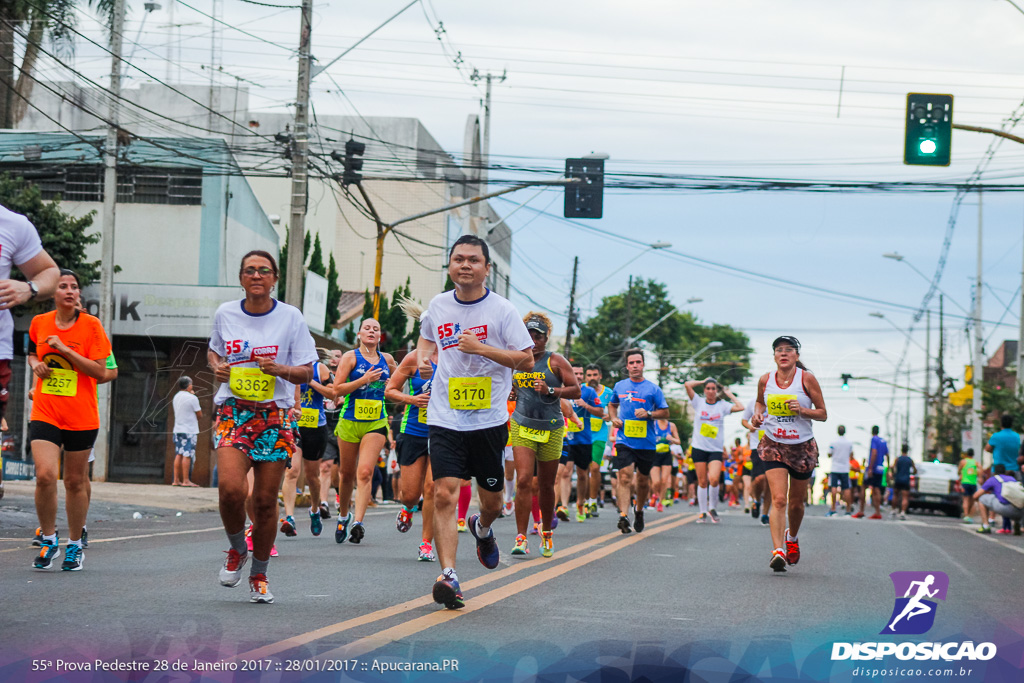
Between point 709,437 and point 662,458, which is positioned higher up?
point 709,437

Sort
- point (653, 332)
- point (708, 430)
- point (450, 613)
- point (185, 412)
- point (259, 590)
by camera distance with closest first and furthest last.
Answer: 1. point (450, 613)
2. point (259, 590)
3. point (708, 430)
4. point (185, 412)
5. point (653, 332)

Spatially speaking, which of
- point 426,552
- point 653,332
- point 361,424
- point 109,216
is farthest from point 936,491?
point 653,332

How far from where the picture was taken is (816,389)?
11430mm

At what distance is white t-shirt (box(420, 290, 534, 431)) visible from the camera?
24.8ft

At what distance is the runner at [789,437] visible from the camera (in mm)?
11375

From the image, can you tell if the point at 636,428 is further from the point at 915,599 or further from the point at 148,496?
the point at 148,496

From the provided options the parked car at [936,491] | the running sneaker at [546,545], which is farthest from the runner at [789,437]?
the parked car at [936,491]

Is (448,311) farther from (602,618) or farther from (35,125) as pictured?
(35,125)

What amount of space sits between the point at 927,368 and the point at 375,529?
183ft

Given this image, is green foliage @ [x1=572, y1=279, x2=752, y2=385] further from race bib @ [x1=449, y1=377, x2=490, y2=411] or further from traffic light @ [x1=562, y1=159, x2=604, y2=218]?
race bib @ [x1=449, y1=377, x2=490, y2=411]

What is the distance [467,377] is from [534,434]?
4.00m

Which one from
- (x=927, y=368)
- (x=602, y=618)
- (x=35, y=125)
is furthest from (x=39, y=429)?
(x=927, y=368)

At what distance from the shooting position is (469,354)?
7.59 meters

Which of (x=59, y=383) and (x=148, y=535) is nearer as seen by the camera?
(x=59, y=383)
